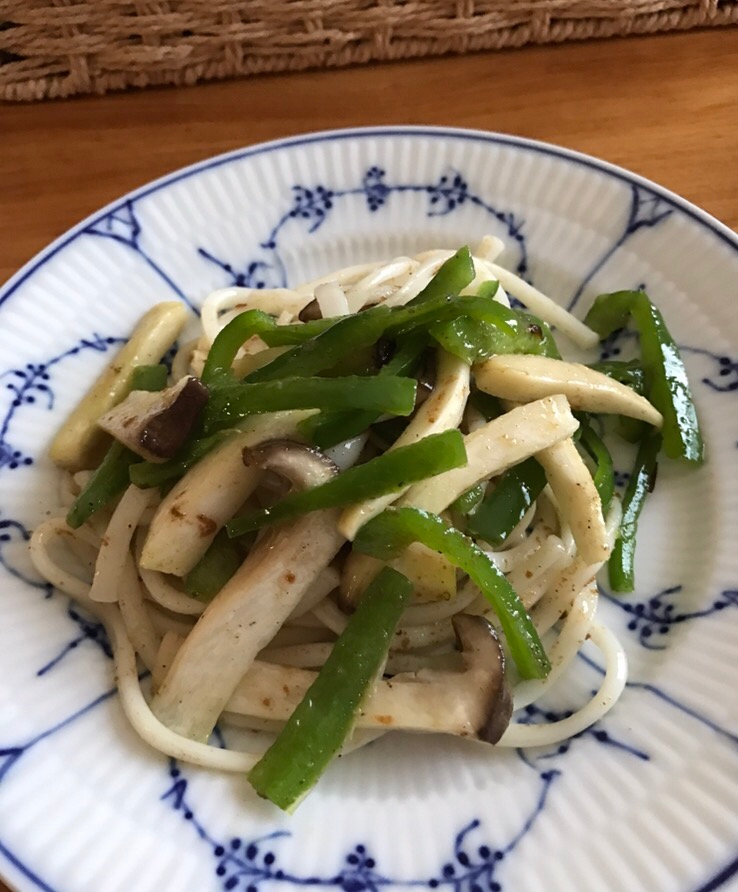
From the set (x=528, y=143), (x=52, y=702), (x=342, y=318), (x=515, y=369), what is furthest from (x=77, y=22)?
(x=52, y=702)

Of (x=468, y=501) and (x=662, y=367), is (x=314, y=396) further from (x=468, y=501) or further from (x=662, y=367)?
(x=662, y=367)

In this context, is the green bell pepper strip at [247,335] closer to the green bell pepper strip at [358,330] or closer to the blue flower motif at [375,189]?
the green bell pepper strip at [358,330]

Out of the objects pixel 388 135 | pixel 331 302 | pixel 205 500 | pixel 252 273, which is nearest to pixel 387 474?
pixel 205 500

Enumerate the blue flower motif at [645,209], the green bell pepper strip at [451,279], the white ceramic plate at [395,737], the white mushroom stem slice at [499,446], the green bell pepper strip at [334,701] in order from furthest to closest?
the blue flower motif at [645,209] → the green bell pepper strip at [451,279] → the white mushroom stem slice at [499,446] → the green bell pepper strip at [334,701] → the white ceramic plate at [395,737]

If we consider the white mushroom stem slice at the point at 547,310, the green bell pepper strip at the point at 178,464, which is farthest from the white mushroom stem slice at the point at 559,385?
the green bell pepper strip at the point at 178,464

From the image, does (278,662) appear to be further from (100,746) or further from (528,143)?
(528,143)

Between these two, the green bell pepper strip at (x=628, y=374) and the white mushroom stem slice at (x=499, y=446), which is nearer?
the white mushroom stem slice at (x=499, y=446)

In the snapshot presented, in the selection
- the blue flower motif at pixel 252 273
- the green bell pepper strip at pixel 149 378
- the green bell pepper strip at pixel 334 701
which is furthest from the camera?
the blue flower motif at pixel 252 273
